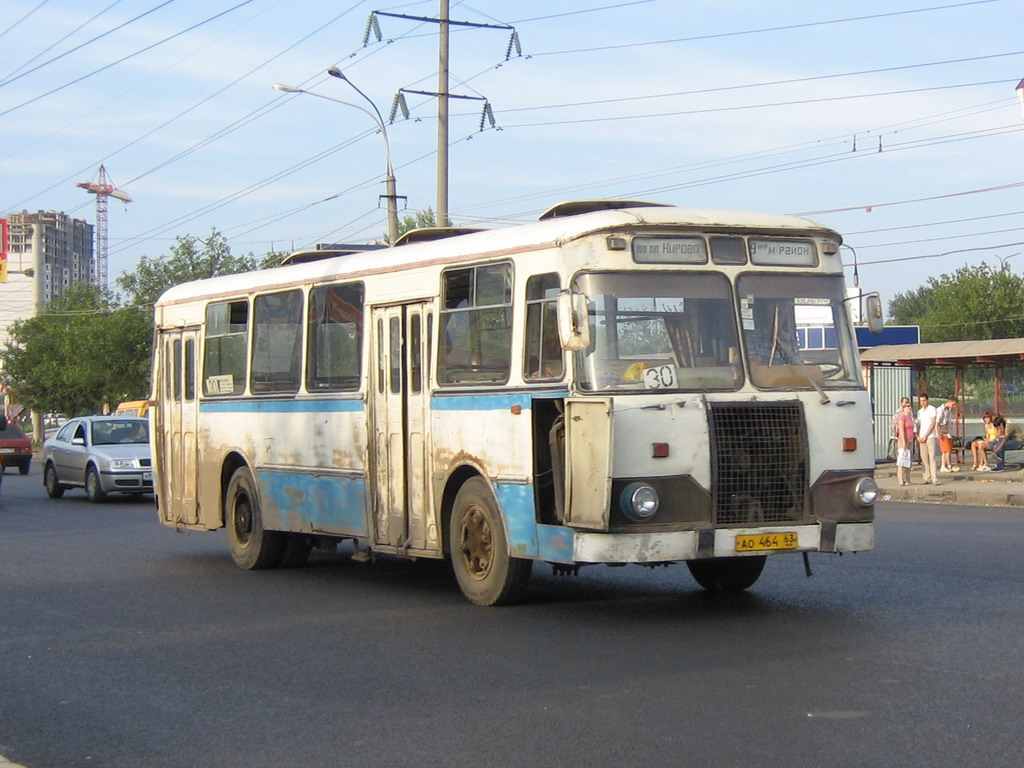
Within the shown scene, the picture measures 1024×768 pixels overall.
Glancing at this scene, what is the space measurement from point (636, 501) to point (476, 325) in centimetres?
221

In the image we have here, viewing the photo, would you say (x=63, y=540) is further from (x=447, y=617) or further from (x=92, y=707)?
(x=92, y=707)

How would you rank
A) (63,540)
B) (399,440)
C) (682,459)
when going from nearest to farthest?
(682,459)
(399,440)
(63,540)

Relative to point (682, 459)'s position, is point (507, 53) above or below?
above

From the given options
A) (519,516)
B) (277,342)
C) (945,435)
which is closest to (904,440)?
(945,435)

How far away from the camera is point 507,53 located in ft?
117

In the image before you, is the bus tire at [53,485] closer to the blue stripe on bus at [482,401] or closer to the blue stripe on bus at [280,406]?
the blue stripe on bus at [280,406]

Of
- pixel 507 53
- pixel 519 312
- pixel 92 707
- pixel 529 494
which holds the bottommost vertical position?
pixel 92 707

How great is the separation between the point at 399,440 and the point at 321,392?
1.51 m

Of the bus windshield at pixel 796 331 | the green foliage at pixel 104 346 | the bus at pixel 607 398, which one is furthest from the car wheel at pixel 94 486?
the green foliage at pixel 104 346

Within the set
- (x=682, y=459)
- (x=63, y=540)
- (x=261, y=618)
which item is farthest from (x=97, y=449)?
(x=682, y=459)

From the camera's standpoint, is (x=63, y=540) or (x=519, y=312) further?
(x=63, y=540)

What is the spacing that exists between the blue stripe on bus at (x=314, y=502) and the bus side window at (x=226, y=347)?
1.20 metres

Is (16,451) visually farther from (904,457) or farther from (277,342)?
(277,342)

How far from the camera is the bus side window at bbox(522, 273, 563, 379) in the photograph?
10484 mm
